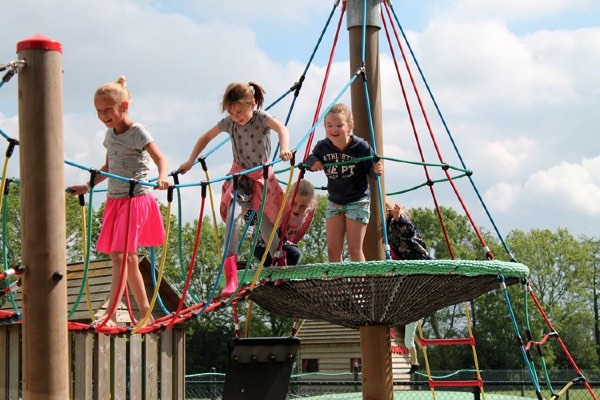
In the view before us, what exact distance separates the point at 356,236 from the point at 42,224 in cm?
275

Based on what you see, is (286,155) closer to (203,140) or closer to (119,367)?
(203,140)

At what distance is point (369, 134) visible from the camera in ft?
21.7

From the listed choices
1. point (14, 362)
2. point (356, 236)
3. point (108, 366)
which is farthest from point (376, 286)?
point (14, 362)

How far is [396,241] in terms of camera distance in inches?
280

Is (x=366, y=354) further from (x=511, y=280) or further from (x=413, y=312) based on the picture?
(x=511, y=280)

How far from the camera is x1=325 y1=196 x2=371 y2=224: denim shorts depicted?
605 cm

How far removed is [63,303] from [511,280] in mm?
3498

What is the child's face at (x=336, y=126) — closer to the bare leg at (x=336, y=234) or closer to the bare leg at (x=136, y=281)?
the bare leg at (x=336, y=234)

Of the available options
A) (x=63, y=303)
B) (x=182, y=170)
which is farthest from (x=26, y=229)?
(x=182, y=170)

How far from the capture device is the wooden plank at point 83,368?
5980mm

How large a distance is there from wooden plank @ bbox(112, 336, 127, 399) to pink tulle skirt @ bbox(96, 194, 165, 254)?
1.22m

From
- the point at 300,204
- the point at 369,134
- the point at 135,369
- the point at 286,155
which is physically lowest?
the point at 135,369

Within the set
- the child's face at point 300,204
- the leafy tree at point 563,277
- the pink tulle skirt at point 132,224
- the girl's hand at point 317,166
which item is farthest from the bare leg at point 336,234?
the leafy tree at point 563,277

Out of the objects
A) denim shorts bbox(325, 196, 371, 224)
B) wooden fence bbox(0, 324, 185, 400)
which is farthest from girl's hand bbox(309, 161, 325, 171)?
wooden fence bbox(0, 324, 185, 400)
